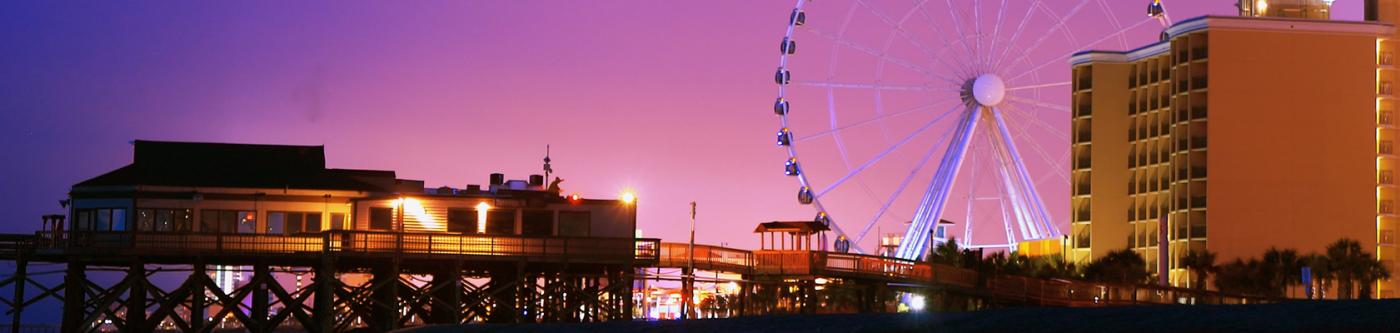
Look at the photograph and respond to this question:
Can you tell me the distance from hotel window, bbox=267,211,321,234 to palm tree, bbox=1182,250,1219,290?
251 ft

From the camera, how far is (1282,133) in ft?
495

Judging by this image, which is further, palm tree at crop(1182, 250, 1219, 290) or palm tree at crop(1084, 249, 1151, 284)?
palm tree at crop(1182, 250, 1219, 290)

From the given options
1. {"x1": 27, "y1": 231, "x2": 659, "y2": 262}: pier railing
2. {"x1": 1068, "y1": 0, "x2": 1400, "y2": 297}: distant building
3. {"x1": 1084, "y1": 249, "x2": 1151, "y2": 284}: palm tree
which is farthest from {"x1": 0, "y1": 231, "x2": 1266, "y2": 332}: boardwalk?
{"x1": 1068, "y1": 0, "x2": 1400, "y2": 297}: distant building

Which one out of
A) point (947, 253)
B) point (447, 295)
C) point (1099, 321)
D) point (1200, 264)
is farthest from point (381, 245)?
point (1200, 264)

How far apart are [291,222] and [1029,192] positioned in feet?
191

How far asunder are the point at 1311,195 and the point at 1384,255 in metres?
6.81

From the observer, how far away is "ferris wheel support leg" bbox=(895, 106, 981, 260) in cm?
11831

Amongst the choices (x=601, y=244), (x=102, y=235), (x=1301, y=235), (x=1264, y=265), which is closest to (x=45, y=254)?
(x=102, y=235)

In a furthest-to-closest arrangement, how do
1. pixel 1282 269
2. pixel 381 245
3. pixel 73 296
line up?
pixel 1282 269 < pixel 73 296 < pixel 381 245

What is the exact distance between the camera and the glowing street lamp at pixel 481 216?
73.9 meters

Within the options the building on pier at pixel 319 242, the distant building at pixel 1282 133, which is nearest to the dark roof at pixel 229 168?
the building on pier at pixel 319 242

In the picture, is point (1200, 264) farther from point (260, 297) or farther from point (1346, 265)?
point (260, 297)

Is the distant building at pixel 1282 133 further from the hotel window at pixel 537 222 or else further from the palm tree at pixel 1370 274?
the hotel window at pixel 537 222

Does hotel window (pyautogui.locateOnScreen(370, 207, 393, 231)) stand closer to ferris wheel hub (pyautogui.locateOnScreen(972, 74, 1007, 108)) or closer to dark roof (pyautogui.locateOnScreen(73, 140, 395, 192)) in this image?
dark roof (pyautogui.locateOnScreen(73, 140, 395, 192))
